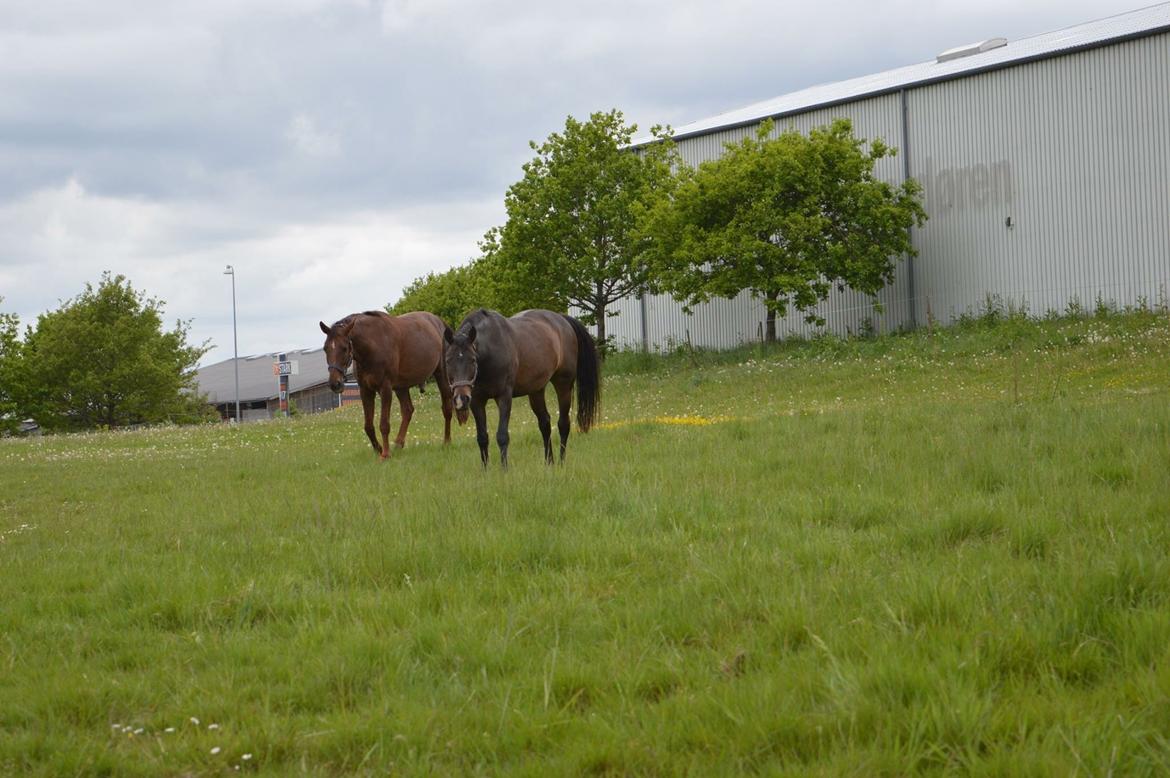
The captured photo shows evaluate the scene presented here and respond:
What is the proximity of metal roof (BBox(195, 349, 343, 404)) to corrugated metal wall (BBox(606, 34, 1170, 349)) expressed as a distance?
69862 millimetres

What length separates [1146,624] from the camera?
426 centimetres

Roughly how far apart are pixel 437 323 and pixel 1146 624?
1605 centimetres

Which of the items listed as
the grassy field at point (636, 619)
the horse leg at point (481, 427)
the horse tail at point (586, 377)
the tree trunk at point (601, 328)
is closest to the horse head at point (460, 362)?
the horse leg at point (481, 427)

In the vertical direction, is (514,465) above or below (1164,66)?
below

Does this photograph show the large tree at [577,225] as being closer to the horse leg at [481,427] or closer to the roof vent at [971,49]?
the roof vent at [971,49]

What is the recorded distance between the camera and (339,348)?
16469 millimetres

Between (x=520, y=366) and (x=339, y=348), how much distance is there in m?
4.44

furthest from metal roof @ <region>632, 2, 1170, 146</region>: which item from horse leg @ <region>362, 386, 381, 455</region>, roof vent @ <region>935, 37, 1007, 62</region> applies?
horse leg @ <region>362, 386, 381, 455</region>

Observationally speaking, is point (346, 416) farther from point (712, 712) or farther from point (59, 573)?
point (712, 712)

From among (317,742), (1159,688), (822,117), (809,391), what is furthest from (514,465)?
(822,117)

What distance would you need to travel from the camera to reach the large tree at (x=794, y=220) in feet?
117

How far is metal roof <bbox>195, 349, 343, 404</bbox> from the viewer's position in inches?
4215

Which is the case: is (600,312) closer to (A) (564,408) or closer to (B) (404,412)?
(B) (404,412)

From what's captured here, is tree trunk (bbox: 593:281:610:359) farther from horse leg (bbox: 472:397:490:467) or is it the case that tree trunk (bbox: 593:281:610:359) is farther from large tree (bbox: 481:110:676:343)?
horse leg (bbox: 472:397:490:467)
